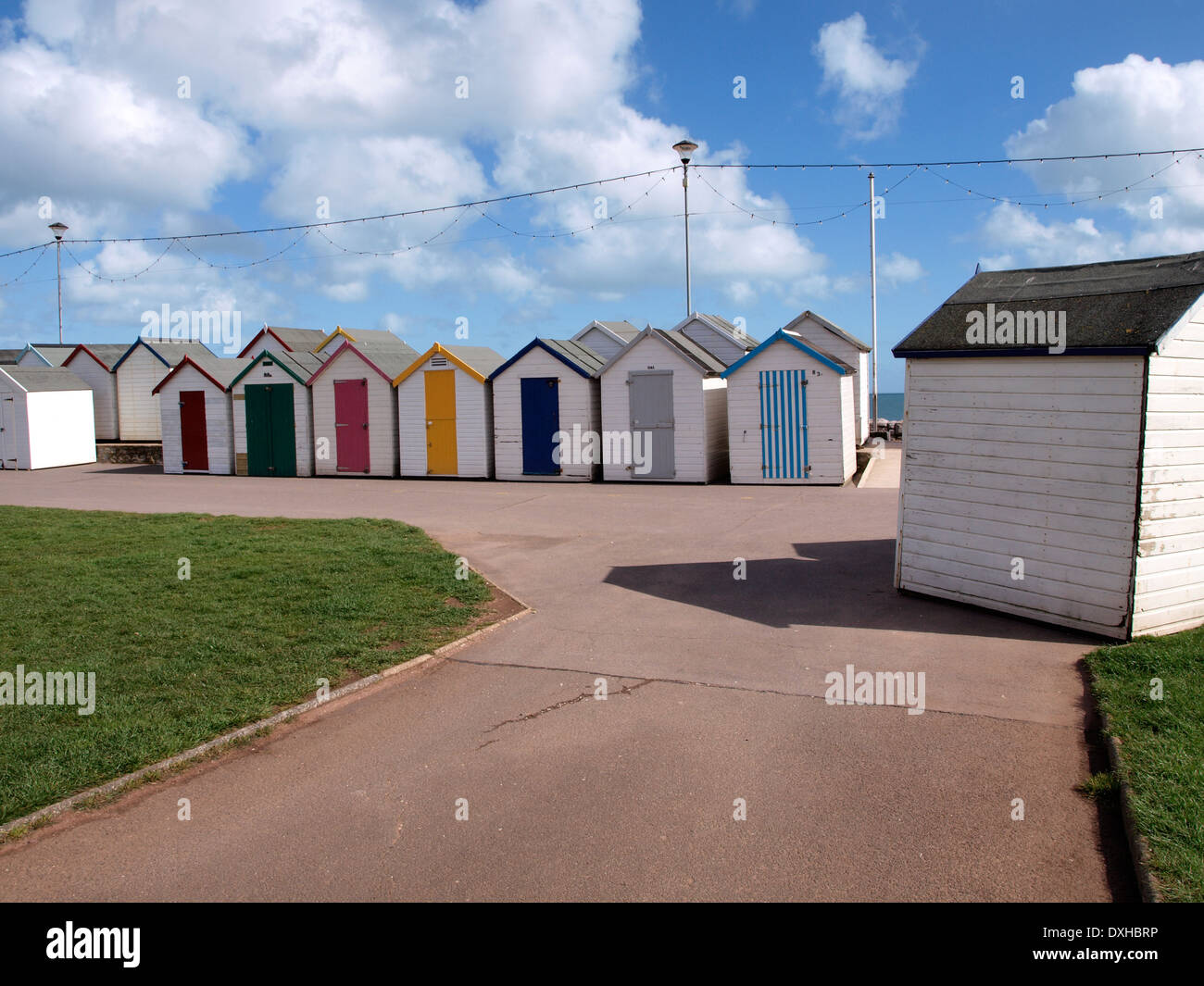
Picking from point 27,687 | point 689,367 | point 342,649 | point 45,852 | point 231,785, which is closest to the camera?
point 45,852

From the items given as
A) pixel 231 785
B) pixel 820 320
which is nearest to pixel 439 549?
pixel 231 785

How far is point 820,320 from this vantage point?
29719mm

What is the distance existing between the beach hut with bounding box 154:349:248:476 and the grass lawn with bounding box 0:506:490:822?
38.5ft

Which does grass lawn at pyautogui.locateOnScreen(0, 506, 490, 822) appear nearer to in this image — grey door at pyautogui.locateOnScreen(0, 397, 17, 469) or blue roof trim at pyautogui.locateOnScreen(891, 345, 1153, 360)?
blue roof trim at pyautogui.locateOnScreen(891, 345, 1153, 360)

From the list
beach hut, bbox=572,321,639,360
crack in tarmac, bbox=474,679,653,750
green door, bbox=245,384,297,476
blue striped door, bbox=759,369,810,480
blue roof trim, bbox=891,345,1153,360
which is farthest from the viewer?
beach hut, bbox=572,321,639,360

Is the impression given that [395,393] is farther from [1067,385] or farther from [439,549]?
[1067,385]

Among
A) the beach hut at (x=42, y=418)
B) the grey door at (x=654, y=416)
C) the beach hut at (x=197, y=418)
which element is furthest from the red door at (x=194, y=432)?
the grey door at (x=654, y=416)

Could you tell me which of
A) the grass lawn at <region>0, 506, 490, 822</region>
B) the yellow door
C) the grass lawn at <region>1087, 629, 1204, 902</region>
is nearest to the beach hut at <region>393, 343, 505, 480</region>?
the yellow door

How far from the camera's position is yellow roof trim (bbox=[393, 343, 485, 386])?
75.0 ft

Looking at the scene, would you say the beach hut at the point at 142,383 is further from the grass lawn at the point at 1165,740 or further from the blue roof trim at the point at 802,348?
the grass lawn at the point at 1165,740

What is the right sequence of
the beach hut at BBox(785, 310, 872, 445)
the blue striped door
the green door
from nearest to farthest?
the blue striped door < the green door < the beach hut at BBox(785, 310, 872, 445)

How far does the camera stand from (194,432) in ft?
88.7

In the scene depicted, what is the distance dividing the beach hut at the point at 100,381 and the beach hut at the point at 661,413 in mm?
21167
